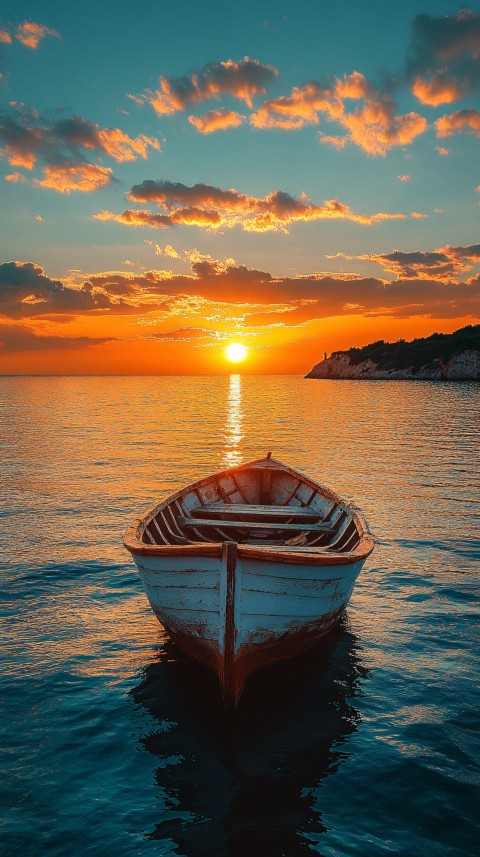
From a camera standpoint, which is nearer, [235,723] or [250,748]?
[250,748]

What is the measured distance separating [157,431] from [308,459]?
17.3m

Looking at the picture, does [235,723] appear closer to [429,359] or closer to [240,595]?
[240,595]

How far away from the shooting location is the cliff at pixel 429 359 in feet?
470

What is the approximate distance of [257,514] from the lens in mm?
12773

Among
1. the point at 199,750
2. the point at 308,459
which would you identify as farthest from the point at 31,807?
the point at 308,459

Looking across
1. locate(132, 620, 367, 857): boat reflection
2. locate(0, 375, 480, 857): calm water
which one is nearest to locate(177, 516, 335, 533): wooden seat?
locate(0, 375, 480, 857): calm water

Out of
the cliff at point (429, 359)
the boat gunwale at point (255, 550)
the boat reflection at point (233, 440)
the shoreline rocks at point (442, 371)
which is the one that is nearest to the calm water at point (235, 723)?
the boat gunwale at point (255, 550)

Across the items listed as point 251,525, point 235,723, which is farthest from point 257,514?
point 235,723

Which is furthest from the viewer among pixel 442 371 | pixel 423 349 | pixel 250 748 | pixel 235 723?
pixel 423 349

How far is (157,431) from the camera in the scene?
43.5m

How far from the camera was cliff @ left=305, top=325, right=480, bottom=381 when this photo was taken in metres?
143

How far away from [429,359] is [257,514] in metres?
158

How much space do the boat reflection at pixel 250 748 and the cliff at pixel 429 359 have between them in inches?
5700

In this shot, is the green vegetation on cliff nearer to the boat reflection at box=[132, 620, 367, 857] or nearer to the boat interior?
the boat interior
